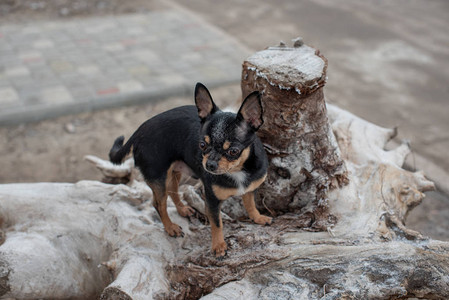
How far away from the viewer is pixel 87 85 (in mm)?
7711

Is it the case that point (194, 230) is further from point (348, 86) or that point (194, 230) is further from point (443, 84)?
point (443, 84)

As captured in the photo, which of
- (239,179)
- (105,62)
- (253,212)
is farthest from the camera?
(105,62)

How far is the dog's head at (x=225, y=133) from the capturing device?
2.71 m

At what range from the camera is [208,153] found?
109 inches

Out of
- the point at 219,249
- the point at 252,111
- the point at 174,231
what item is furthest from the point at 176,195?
the point at 252,111

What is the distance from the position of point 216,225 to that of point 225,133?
2.48ft

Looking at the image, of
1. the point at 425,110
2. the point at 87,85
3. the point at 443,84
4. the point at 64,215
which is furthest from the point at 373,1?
the point at 64,215

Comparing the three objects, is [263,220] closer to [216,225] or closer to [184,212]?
[216,225]

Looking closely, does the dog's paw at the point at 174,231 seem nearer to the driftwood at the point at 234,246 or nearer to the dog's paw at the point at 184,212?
the driftwood at the point at 234,246

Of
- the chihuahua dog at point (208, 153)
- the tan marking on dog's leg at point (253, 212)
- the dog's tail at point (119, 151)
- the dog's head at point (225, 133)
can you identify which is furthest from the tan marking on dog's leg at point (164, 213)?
the dog's head at point (225, 133)

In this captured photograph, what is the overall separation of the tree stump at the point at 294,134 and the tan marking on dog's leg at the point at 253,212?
15 centimetres

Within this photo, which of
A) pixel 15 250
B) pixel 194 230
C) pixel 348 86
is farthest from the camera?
pixel 348 86

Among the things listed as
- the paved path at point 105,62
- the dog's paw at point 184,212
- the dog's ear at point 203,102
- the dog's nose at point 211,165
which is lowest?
the paved path at point 105,62

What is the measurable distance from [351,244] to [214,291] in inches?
38.2
